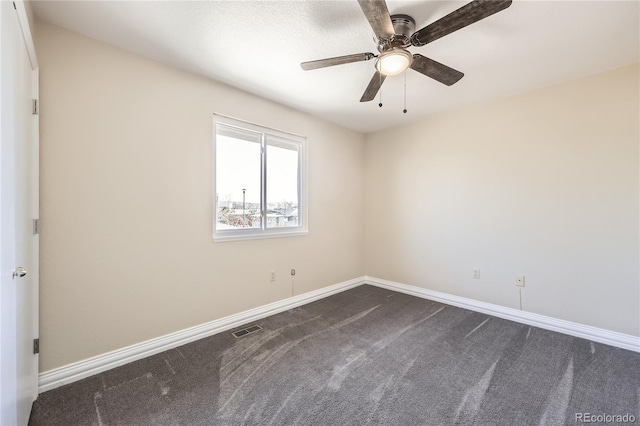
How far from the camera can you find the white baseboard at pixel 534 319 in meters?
2.40

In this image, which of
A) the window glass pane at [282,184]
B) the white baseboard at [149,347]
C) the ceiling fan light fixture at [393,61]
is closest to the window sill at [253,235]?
the window glass pane at [282,184]

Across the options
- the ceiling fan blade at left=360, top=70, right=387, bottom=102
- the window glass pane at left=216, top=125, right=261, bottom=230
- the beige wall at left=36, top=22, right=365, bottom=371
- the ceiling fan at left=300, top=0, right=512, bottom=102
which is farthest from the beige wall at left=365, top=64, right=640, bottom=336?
the beige wall at left=36, top=22, right=365, bottom=371

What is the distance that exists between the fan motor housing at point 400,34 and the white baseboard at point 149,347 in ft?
9.06

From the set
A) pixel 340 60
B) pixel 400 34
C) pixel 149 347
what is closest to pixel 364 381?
pixel 149 347

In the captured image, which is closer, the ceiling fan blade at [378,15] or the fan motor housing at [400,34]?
the ceiling fan blade at [378,15]

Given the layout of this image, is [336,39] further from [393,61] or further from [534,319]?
[534,319]

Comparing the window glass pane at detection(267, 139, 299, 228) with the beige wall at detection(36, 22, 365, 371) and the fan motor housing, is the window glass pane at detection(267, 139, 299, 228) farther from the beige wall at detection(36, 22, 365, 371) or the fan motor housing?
the fan motor housing

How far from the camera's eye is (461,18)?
148 centimetres

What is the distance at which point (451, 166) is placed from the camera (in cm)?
352

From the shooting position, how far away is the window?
2.85 m

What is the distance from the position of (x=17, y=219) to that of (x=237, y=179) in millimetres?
1795

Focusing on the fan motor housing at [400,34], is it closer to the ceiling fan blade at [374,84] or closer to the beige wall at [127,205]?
the ceiling fan blade at [374,84]

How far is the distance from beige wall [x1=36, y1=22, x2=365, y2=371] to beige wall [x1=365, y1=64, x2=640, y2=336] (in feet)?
7.42

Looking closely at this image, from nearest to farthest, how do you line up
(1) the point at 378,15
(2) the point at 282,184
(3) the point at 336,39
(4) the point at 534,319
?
(1) the point at 378,15 < (3) the point at 336,39 < (4) the point at 534,319 < (2) the point at 282,184
